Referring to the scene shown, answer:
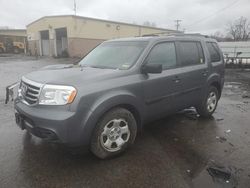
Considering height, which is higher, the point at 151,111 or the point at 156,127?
the point at 151,111

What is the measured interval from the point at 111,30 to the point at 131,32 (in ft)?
14.1

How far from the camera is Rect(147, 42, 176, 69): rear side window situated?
14.9 feet

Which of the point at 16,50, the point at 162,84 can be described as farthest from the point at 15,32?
the point at 162,84

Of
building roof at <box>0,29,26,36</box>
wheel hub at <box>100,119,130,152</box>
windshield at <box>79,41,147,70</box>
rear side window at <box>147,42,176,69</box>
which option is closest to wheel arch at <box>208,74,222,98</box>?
rear side window at <box>147,42,176,69</box>

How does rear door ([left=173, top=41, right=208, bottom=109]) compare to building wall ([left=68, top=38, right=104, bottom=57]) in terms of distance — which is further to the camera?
building wall ([left=68, top=38, right=104, bottom=57])

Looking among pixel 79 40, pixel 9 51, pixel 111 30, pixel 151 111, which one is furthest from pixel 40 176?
pixel 9 51

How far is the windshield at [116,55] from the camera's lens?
441 cm

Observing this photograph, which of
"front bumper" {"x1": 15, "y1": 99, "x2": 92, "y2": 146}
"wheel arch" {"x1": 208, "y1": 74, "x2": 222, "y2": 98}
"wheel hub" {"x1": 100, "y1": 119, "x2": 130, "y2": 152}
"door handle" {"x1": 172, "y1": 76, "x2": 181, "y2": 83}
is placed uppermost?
"door handle" {"x1": 172, "y1": 76, "x2": 181, "y2": 83}

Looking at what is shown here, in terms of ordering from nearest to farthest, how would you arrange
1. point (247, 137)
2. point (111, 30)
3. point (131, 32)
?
point (247, 137), point (111, 30), point (131, 32)

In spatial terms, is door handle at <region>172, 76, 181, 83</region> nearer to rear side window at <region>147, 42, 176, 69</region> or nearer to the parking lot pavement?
rear side window at <region>147, 42, 176, 69</region>

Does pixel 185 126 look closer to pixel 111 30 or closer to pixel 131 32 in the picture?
pixel 111 30

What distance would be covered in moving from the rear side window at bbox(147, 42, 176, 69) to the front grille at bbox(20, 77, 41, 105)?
1.92 meters

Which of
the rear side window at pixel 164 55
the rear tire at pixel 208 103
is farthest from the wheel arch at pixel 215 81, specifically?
the rear side window at pixel 164 55

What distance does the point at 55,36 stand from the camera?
3809cm
